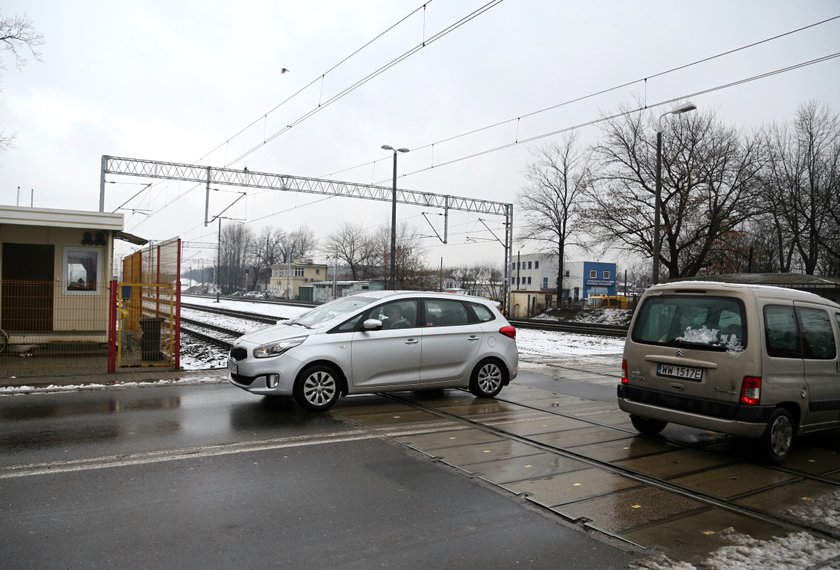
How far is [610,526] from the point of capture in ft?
14.4

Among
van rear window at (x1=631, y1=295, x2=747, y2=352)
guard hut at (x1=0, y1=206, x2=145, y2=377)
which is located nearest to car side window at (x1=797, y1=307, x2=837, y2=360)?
van rear window at (x1=631, y1=295, x2=747, y2=352)

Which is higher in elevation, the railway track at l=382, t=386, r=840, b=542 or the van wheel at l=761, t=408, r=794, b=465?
the van wheel at l=761, t=408, r=794, b=465

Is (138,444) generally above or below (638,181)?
below

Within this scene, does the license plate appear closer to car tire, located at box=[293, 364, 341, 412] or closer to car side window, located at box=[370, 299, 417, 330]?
car side window, located at box=[370, 299, 417, 330]

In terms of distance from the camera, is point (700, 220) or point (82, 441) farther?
→ point (700, 220)

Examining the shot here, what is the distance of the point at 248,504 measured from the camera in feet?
15.2

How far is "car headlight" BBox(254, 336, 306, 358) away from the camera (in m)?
7.74

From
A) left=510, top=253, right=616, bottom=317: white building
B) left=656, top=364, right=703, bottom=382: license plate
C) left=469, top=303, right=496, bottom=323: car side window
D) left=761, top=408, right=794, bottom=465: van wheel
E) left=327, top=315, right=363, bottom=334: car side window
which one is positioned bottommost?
left=761, top=408, right=794, bottom=465: van wheel

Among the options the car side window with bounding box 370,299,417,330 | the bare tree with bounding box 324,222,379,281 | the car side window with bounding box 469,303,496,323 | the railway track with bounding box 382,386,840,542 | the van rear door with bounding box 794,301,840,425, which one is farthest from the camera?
the bare tree with bounding box 324,222,379,281

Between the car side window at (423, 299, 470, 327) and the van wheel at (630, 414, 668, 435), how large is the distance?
2888 millimetres

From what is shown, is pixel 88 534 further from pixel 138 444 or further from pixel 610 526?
pixel 610 526

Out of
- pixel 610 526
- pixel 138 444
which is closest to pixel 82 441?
pixel 138 444

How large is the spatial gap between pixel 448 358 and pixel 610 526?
4.57 m

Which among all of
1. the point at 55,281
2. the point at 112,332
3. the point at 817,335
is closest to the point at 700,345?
the point at 817,335
